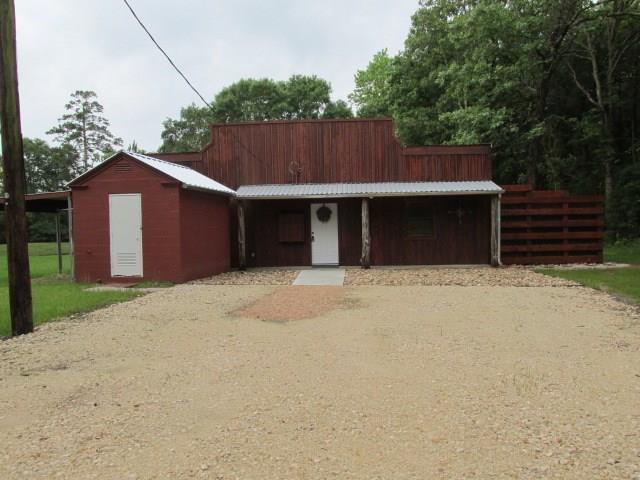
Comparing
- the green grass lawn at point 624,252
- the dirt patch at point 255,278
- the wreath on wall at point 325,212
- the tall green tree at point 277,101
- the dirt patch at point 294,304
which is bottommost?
the dirt patch at point 294,304

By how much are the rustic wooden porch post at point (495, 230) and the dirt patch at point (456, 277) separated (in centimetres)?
43

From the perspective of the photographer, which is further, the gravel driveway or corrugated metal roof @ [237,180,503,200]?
corrugated metal roof @ [237,180,503,200]

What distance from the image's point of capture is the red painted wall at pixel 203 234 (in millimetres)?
13211

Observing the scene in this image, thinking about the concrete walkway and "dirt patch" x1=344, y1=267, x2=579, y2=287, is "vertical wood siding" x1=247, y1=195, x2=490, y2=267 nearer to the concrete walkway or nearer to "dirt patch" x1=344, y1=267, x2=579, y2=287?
"dirt patch" x1=344, y1=267, x2=579, y2=287

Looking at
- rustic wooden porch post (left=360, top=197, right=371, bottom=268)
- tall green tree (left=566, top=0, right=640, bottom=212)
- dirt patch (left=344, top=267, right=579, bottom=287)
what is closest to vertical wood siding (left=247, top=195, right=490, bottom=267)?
rustic wooden porch post (left=360, top=197, right=371, bottom=268)

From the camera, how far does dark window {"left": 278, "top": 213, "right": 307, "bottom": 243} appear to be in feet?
56.6

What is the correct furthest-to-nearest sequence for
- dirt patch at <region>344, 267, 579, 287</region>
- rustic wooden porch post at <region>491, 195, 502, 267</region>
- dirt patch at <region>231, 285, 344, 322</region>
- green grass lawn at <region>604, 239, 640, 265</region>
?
green grass lawn at <region>604, 239, 640, 265</region>
rustic wooden porch post at <region>491, 195, 502, 267</region>
dirt patch at <region>344, 267, 579, 287</region>
dirt patch at <region>231, 285, 344, 322</region>

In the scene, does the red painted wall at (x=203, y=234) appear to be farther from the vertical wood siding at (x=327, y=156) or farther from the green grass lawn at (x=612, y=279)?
the green grass lawn at (x=612, y=279)

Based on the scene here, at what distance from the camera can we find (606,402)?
425 cm

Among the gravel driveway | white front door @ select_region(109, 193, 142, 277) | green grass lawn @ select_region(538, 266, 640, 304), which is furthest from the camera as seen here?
white front door @ select_region(109, 193, 142, 277)

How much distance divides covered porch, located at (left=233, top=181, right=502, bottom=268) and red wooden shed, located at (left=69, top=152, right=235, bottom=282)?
4.09m

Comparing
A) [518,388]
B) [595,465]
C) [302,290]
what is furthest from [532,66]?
[595,465]

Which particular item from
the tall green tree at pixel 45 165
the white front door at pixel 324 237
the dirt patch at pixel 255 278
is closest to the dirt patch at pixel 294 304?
the dirt patch at pixel 255 278

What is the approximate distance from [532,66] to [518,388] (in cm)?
1876
